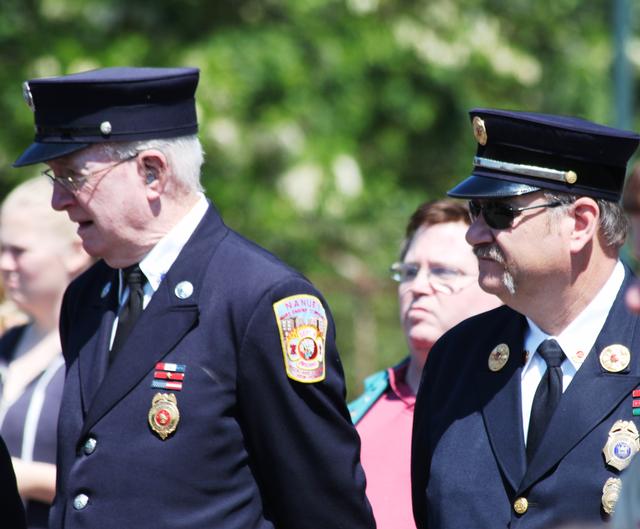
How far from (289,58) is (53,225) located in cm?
458

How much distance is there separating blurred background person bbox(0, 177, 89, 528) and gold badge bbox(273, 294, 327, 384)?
1348mm

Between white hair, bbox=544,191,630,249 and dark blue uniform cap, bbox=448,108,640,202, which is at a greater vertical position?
dark blue uniform cap, bbox=448,108,640,202

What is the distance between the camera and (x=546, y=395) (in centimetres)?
336

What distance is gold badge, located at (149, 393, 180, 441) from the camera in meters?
3.42

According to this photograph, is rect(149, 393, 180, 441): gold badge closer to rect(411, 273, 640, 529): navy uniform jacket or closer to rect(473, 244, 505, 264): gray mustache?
rect(411, 273, 640, 529): navy uniform jacket

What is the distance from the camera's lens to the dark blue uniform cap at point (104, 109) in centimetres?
367

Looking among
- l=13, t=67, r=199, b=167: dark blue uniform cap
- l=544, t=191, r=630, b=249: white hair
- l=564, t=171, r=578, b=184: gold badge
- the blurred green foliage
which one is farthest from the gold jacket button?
the blurred green foliage

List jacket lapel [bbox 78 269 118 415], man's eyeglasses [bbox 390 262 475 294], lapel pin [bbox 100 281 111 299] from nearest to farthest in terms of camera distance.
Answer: jacket lapel [bbox 78 269 118 415] → lapel pin [bbox 100 281 111 299] → man's eyeglasses [bbox 390 262 475 294]

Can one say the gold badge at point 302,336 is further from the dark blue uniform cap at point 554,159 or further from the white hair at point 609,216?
the white hair at point 609,216

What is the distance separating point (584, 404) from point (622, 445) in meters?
0.14

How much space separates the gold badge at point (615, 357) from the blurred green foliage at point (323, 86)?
5.65 meters

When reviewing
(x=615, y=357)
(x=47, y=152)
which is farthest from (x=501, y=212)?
(x=47, y=152)

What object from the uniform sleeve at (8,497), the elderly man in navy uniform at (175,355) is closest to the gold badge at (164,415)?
the elderly man in navy uniform at (175,355)

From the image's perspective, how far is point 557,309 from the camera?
11.1 feet
